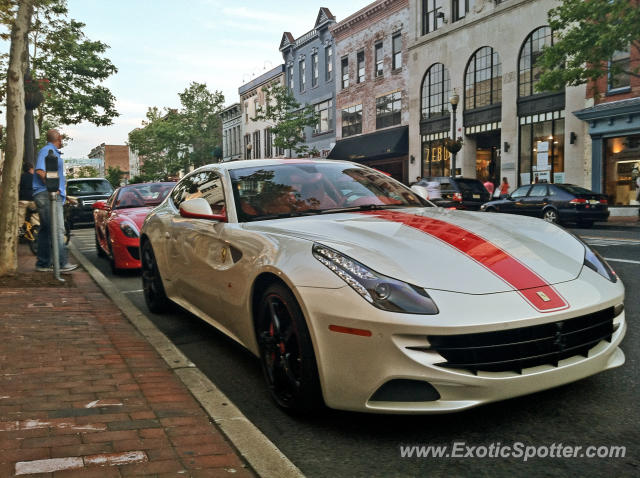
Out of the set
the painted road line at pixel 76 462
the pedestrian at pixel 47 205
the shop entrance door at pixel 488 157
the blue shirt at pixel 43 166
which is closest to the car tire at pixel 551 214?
the shop entrance door at pixel 488 157

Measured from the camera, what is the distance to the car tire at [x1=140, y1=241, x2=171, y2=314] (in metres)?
5.79

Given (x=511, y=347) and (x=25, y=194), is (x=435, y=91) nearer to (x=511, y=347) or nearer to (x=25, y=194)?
(x=25, y=194)

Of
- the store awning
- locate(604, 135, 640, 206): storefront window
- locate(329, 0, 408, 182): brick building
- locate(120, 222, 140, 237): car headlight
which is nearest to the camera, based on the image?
locate(120, 222, 140, 237): car headlight

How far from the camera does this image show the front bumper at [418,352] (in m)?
2.64

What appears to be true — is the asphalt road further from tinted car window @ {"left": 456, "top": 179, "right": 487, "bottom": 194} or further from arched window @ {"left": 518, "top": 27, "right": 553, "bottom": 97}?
arched window @ {"left": 518, "top": 27, "right": 553, "bottom": 97}

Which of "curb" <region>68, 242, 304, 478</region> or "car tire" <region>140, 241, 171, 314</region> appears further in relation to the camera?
"car tire" <region>140, 241, 171, 314</region>

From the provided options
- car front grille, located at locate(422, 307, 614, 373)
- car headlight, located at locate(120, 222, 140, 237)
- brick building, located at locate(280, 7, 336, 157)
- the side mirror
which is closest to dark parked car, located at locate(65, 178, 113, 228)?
car headlight, located at locate(120, 222, 140, 237)

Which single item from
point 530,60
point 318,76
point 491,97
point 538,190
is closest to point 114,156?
point 318,76

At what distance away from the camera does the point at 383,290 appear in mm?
2764

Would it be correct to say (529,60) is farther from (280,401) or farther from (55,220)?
(280,401)

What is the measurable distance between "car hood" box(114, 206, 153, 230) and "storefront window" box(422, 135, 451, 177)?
73.9 ft

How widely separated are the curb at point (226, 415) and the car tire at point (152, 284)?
379 millimetres

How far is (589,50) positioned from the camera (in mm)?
18484

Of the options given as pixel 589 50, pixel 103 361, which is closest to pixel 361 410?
pixel 103 361
